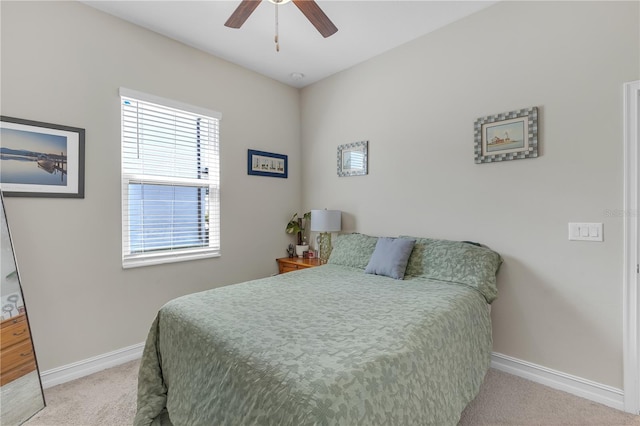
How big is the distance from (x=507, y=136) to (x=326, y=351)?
2.14m

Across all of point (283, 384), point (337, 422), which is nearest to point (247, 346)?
point (283, 384)

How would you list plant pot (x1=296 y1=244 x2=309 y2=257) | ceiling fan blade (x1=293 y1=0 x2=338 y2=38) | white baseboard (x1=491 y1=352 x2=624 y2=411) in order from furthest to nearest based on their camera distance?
plant pot (x1=296 y1=244 x2=309 y2=257) → white baseboard (x1=491 y1=352 x2=624 y2=411) → ceiling fan blade (x1=293 y1=0 x2=338 y2=38)

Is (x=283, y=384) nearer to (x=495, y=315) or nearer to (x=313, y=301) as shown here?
(x=313, y=301)

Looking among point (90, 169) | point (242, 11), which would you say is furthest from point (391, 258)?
point (90, 169)

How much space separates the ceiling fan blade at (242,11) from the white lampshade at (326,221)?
1902 millimetres

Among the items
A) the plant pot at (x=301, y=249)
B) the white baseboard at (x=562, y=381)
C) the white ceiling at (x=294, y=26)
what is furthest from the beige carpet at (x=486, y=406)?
the white ceiling at (x=294, y=26)

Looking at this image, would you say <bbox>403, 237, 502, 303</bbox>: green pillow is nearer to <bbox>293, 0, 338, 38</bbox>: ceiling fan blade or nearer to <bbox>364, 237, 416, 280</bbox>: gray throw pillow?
A: <bbox>364, 237, 416, 280</bbox>: gray throw pillow

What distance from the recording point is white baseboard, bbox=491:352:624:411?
74.6 inches

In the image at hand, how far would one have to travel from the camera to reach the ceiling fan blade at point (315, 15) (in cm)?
Result: 172

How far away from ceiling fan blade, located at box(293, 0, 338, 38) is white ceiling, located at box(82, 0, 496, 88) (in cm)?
47

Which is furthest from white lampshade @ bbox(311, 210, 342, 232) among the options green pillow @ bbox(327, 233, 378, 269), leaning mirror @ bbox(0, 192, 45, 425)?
leaning mirror @ bbox(0, 192, 45, 425)

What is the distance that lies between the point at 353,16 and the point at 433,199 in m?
1.72

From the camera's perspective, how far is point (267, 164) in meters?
3.54

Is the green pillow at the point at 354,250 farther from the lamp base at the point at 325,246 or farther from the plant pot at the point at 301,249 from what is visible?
the plant pot at the point at 301,249
